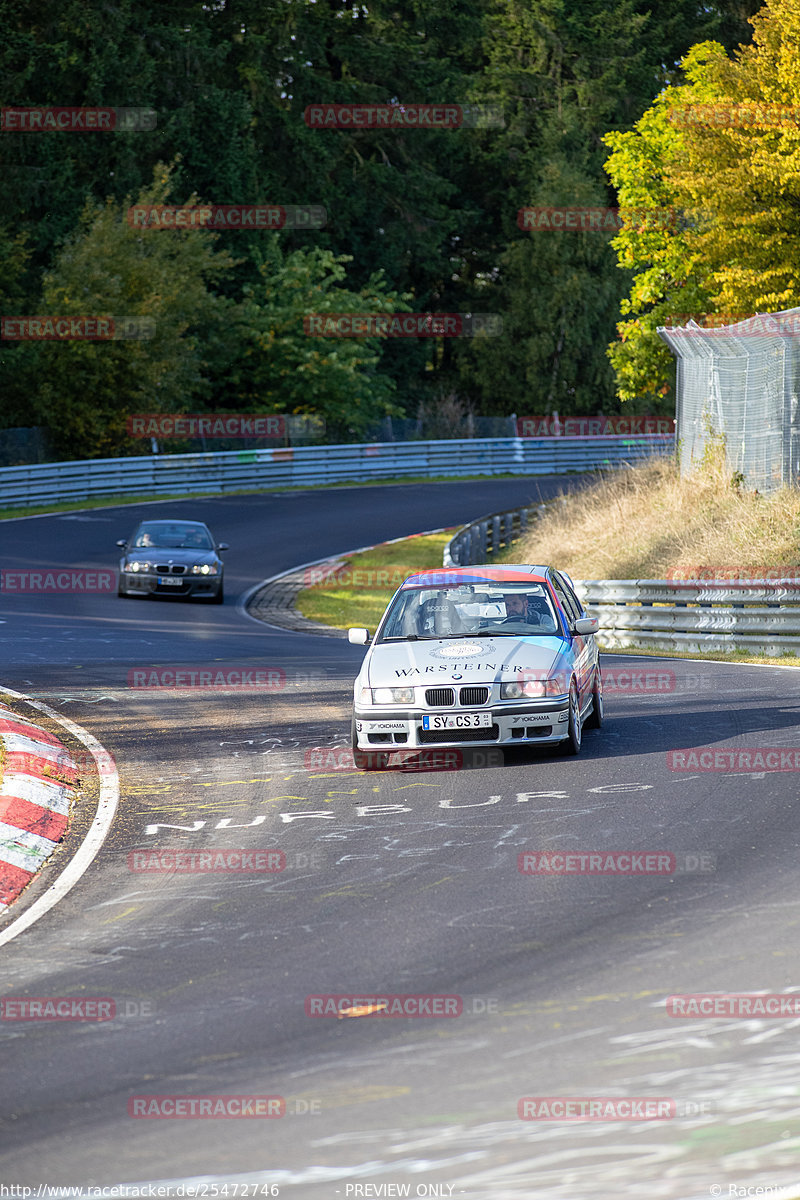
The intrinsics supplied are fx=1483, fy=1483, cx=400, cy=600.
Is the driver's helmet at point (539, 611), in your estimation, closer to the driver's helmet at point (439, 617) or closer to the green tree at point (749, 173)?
the driver's helmet at point (439, 617)

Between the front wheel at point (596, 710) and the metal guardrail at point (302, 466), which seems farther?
the metal guardrail at point (302, 466)

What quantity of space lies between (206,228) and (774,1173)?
56.3m

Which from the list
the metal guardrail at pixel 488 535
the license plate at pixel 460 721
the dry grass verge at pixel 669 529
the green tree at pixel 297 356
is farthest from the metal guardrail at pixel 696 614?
the green tree at pixel 297 356

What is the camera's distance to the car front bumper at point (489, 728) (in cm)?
1107

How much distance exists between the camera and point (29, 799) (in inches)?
414

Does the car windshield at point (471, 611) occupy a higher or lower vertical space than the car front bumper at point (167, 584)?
higher

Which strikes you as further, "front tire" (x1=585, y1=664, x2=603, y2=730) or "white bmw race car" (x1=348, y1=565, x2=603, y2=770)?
"front tire" (x1=585, y1=664, x2=603, y2=730)

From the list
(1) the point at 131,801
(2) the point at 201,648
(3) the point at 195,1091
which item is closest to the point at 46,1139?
(3) the point at 195,1091

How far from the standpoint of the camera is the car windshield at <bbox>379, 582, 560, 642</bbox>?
12164 mm

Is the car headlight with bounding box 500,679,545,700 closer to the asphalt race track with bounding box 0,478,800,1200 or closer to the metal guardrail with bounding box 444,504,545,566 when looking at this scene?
the asphalt race track with bounding box 0,478,800,1200

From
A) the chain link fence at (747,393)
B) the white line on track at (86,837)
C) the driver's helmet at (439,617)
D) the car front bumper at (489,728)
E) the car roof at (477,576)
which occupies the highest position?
the chain link fence at (747,393)

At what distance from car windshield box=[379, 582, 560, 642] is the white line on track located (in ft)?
8.28

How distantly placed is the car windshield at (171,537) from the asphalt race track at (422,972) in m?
14.4

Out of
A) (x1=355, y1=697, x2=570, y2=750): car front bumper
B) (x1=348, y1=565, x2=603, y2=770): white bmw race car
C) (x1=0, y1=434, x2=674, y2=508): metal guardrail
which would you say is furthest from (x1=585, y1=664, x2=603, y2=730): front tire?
(x1=0, y1=434, x2=674, y2=508): metal guardrail
